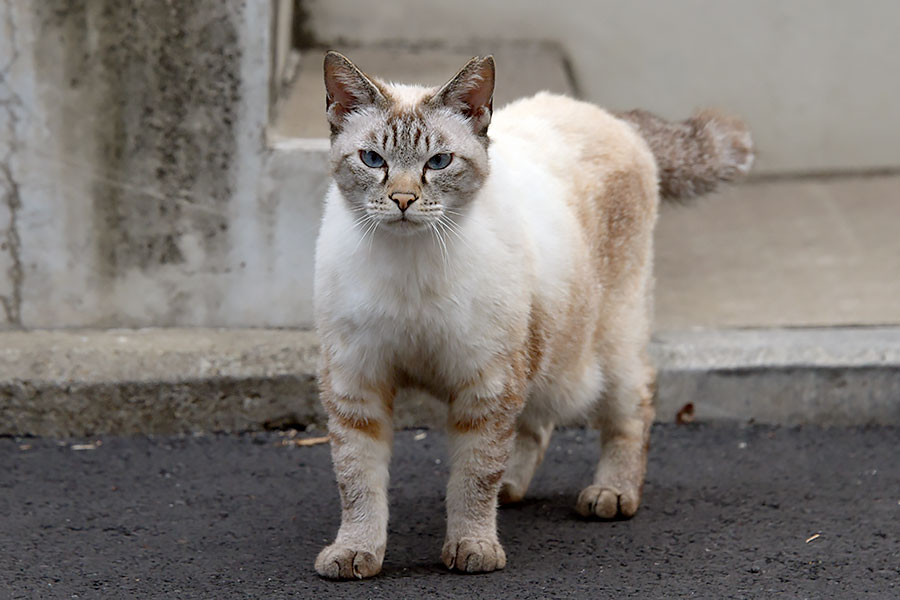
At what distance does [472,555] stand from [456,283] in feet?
2.55

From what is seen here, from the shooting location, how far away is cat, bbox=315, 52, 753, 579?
3.31m

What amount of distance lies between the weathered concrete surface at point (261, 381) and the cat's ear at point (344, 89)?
1.64 meters

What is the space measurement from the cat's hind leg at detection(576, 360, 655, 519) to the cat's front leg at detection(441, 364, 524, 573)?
0.57m

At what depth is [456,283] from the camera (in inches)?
133

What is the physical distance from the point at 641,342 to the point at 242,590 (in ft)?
5.09

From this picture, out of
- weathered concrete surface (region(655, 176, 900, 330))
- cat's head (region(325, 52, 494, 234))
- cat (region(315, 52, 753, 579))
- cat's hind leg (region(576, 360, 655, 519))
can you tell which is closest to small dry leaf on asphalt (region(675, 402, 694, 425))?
weathered concrete surface (region(655, 176, 900, 330))

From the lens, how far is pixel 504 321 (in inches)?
135

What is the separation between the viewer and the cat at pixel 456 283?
3314 millimetres

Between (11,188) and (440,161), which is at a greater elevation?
(440,161)

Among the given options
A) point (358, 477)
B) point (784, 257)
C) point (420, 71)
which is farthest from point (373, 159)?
point (784, 257)

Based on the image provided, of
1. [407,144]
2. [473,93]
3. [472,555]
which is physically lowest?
[472,555]

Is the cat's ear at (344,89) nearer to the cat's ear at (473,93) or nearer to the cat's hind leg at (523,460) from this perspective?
the cat's ear at (473,93)

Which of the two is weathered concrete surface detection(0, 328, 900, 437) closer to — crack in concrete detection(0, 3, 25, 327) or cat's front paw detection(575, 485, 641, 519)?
Answer: crack in concrete detection(0, 3, 25, 327)

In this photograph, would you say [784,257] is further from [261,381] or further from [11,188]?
[11,188]
